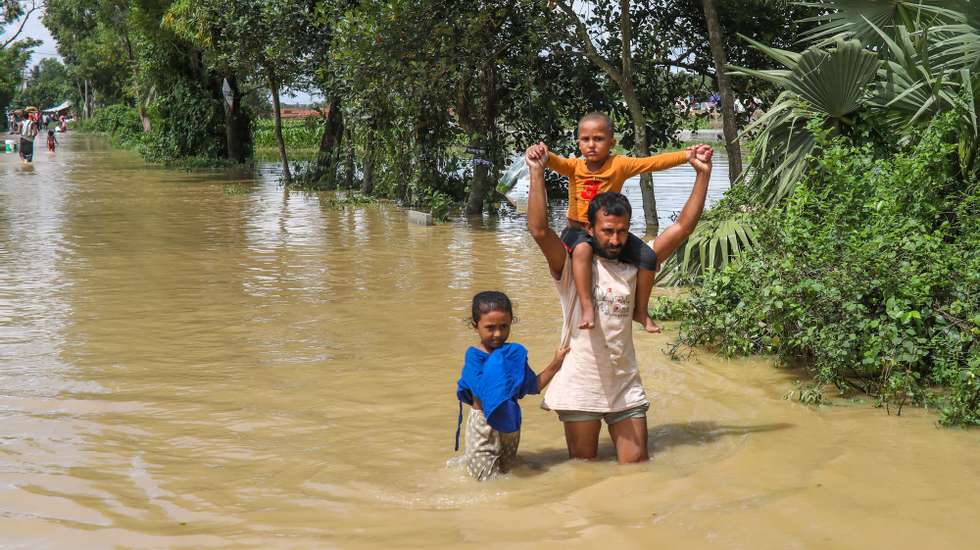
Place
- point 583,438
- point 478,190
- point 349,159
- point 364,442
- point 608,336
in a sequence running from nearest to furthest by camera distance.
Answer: point 608,336
point 583,438
point 364,442
point 478,190
point 349,159

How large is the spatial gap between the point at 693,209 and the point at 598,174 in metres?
0.56

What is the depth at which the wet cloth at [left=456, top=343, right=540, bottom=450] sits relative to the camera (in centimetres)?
464

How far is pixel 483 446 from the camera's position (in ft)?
15.5

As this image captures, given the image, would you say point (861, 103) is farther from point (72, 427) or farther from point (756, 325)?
point (72, 427)

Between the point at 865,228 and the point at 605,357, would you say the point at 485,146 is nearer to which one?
the point at 865,228

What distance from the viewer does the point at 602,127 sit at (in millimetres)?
5066

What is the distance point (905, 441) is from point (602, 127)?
2165 millimetres

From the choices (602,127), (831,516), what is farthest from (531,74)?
(831,516)

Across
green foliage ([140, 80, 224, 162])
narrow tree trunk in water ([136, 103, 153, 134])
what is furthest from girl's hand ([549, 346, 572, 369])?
narrow tree trunk in water ([136, 103, 153, 134])

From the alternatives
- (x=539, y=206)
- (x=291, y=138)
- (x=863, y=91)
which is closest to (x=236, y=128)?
(x=291, y=138)

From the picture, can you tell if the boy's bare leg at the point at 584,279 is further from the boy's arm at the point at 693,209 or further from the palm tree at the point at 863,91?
the palm tree at the point at 863,91

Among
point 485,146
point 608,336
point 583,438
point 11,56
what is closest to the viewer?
point 608,336

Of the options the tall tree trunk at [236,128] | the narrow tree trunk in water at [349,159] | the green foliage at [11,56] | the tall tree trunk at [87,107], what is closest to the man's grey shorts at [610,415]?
the narrow tree trunk in water at [349,159]

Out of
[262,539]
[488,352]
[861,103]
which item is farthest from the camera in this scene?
[861,103]
